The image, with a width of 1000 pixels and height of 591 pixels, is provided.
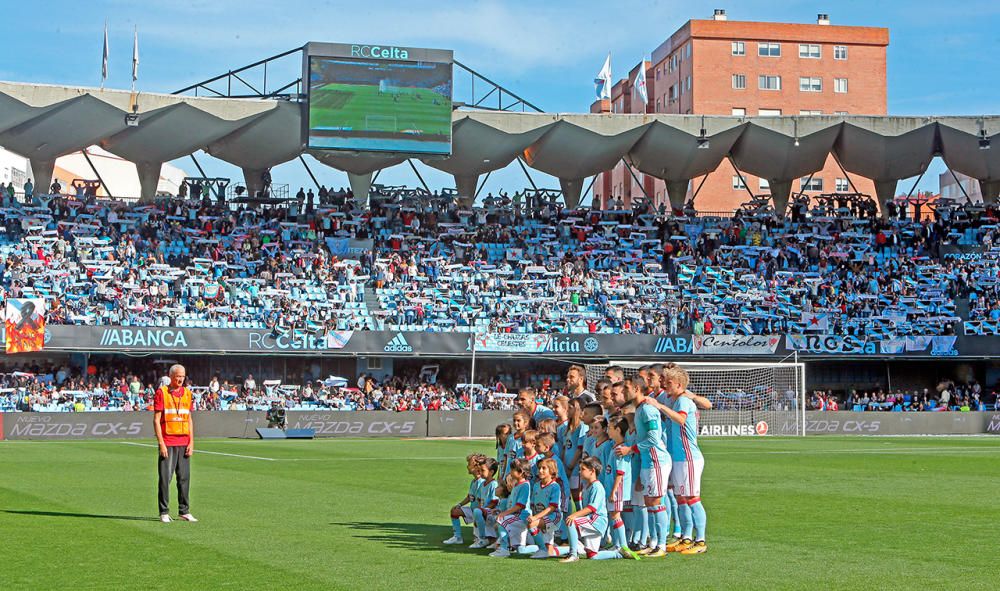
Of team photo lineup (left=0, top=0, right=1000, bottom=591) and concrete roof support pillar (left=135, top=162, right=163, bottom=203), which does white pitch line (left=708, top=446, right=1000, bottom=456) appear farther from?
concrete roof support pillar (left=135, top=162, right=163, bottom=203)

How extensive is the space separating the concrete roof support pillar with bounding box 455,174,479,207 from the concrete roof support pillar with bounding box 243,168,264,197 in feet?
27.2

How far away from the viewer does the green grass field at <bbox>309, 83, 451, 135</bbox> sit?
48.4 meters

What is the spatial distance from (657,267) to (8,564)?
42.4 meters

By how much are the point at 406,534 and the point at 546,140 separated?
4005 centimetres

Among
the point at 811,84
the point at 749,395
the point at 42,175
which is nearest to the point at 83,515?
the point at 749,395

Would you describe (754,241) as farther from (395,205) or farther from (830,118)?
(395,205)

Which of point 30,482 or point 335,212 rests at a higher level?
point 335,212

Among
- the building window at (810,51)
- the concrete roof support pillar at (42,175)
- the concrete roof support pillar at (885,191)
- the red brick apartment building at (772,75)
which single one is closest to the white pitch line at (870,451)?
the concrete roof support pillar at (885,191)

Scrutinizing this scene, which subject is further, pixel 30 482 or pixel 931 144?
pixel 931 144

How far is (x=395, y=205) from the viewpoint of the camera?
54406 millimetres

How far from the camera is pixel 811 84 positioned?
91.5 m

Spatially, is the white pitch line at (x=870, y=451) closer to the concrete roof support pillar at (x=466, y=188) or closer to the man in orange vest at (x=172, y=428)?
the man in orange vest at (x=172, y=428)

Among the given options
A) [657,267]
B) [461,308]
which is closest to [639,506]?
[461,308]

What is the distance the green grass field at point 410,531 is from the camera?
397 inches
